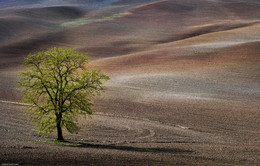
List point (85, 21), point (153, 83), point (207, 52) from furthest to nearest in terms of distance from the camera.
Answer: point (85, 21)
point (207, 52)
point (153, 83)

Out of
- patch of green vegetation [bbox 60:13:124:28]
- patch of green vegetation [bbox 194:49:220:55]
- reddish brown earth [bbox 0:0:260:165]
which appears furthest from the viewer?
patch of green vegetation [bbox 60:13:124:28]

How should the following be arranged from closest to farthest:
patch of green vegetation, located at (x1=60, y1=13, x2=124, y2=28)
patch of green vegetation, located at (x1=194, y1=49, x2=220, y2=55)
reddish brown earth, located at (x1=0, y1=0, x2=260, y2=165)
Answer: reddish brown earth, located at (x1=0, y1=0, x2=260, y2=165)
patch of green vegetation, located at (x1=194, y1=49, x2=220, y2=55)
patch of green vegetation, located at (x1=60, y1=13, x2=124, y2=28)

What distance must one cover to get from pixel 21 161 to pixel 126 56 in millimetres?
58136

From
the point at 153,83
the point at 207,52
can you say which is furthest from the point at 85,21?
the point at 153,83

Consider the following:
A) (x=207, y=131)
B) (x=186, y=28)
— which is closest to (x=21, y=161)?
(x=207, y=131)

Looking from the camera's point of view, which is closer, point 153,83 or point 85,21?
point 153,83

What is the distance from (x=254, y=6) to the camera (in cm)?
12900

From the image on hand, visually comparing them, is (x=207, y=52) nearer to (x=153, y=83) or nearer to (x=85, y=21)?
(x=153, y=83)

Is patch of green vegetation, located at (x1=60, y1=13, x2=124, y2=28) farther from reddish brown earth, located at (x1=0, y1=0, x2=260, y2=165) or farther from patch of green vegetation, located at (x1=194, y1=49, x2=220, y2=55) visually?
patch of green vegetation, located at (x1=194, y1=49, x2=220, y2=55)

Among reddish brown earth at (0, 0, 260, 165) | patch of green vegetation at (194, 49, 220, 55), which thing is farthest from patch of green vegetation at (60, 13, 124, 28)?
patch of green vegetation at (194, 49, 220, 55)

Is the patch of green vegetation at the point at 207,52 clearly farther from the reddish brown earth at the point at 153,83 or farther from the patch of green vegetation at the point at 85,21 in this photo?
Result: the patch of green vegetation at the point at 85,21

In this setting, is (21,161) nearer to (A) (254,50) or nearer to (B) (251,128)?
(B) (251,128)

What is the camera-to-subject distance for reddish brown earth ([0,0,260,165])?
24047mm

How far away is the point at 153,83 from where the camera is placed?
2202 inches
